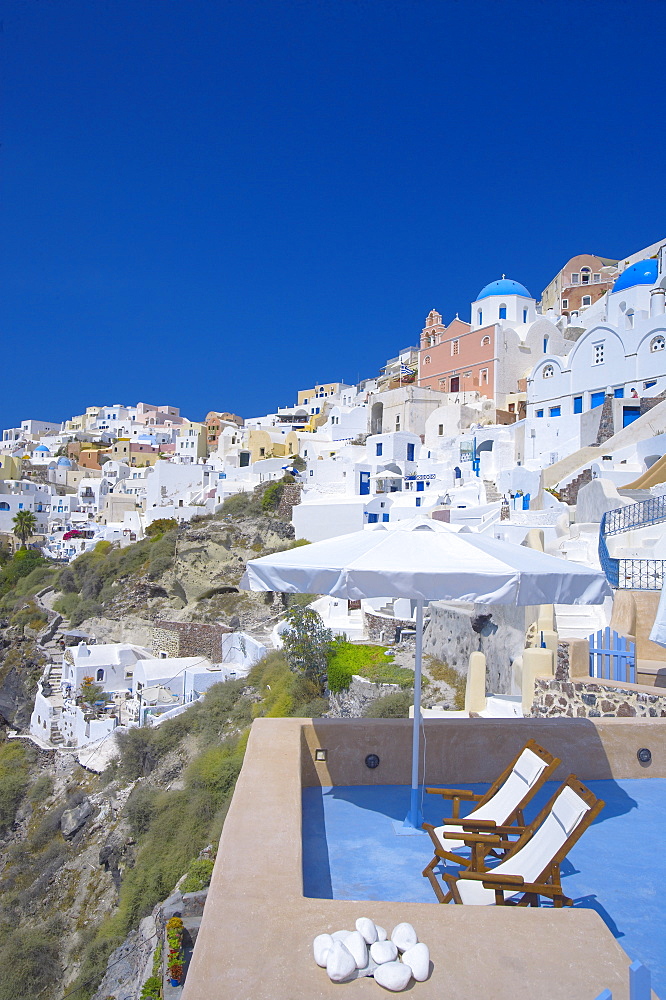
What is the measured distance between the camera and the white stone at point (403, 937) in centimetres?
223

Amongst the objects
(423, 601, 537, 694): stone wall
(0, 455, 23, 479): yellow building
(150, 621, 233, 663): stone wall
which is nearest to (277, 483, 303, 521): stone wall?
(150, 621, 233, 663): stone wall

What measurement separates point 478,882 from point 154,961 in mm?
5028

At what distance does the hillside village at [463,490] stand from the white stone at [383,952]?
314cm

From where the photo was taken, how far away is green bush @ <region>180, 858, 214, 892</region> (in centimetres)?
813

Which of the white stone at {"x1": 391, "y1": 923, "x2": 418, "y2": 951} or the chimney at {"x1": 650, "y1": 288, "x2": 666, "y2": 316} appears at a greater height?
the chimney at {"x1": 650, "y1": 288, "x2": 666, "y2": 316}

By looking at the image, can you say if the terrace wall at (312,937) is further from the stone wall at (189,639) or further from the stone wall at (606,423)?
the stone wall at (606,423)

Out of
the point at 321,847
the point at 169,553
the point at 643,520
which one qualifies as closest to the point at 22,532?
the point at 169,553

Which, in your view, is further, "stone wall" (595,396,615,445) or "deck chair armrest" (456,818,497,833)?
"stone wall" (595,396,615,445)

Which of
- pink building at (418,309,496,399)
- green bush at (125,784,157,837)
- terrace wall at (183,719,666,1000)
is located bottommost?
green bush at (125,784,157,837)

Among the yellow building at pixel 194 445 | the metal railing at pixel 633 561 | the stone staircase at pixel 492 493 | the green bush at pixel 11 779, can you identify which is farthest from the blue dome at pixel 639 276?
the yellow building at pixel 194 445

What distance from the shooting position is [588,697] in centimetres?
761

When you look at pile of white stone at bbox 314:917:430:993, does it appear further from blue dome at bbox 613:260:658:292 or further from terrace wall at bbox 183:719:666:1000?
blue dome at bbox 613:260:658:292

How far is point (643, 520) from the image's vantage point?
13250 mm

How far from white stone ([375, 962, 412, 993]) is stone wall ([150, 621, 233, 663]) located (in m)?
23.8
